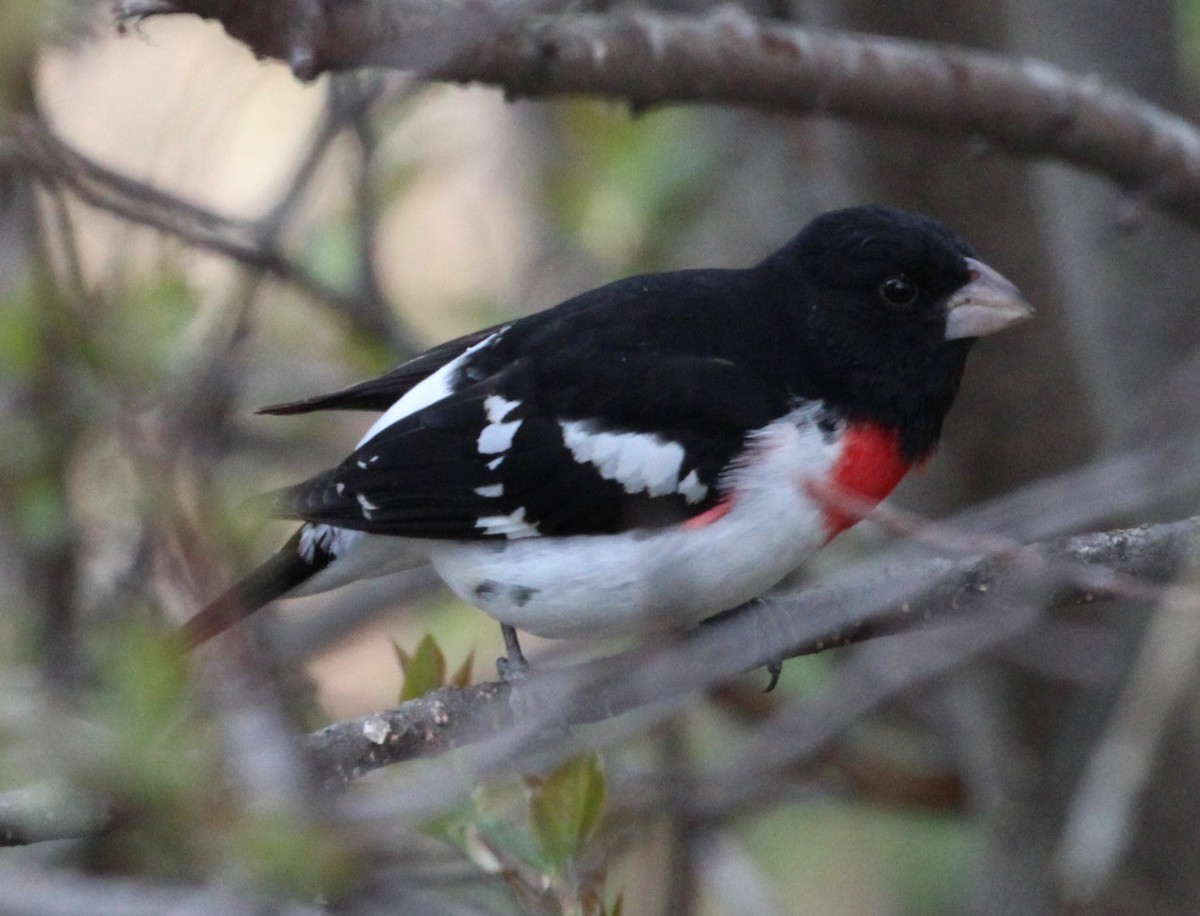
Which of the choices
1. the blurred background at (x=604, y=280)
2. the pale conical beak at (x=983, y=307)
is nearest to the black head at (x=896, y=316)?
the pale conical beak at (x=983, y=307)

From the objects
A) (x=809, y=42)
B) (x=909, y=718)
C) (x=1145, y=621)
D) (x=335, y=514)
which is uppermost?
(x=809, y=42)

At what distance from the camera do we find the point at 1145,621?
11.7ft

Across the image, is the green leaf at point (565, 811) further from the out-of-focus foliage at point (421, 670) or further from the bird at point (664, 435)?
the bird at point (664, 435)

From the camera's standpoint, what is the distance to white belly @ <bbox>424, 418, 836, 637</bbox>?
258 cm

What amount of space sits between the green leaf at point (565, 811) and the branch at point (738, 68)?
96cm

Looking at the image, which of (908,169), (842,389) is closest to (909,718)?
(908,169)

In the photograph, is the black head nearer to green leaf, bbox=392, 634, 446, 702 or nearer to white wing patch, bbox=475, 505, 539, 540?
white wing patch, bbox=475, 505, 539, 540

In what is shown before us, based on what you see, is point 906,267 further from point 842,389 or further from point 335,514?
point 335,514

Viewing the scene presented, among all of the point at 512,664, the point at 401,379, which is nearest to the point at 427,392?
the point at 401,379

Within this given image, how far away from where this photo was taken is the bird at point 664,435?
104 inches

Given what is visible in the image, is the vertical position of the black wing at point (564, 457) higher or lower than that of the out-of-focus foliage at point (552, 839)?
higher

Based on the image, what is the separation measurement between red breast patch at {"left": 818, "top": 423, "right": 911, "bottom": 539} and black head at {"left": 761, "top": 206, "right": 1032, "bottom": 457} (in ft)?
0.08

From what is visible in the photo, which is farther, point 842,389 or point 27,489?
point 27,489

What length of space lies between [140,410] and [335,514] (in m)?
0.46
